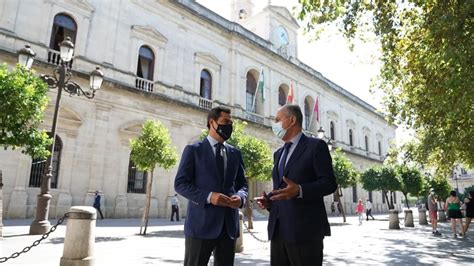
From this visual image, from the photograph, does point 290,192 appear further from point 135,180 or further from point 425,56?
point 135,180

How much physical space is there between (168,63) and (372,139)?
32247 mm

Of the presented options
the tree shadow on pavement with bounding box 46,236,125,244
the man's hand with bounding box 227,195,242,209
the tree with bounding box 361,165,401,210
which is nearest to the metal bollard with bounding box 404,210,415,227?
the tree with bounding box 361,165,401,210

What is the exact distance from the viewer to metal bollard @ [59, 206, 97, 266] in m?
4.89

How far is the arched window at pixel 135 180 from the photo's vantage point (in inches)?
676

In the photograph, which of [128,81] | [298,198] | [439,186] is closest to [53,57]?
[128,81]

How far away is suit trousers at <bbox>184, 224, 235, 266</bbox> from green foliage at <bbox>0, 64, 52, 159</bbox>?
6.80 meters

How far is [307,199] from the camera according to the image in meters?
2.73

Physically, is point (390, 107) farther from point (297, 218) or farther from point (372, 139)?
point (372, 139)

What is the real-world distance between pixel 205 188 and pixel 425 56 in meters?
7.37

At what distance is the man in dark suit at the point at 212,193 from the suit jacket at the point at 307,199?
388 millimetres

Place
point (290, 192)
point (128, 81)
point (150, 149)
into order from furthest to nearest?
1. point (128, 81)
2. point (150, 149)
3. point (290, 192)

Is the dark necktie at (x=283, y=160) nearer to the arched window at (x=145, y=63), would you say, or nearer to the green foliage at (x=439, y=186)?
the arched window at (x=145, y=63)

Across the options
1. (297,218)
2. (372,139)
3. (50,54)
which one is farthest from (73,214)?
(372,139)

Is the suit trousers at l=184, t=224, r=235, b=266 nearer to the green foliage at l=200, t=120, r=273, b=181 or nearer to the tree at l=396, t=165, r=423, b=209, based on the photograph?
the green foliage at l=200, t=120, r=273, b=181
